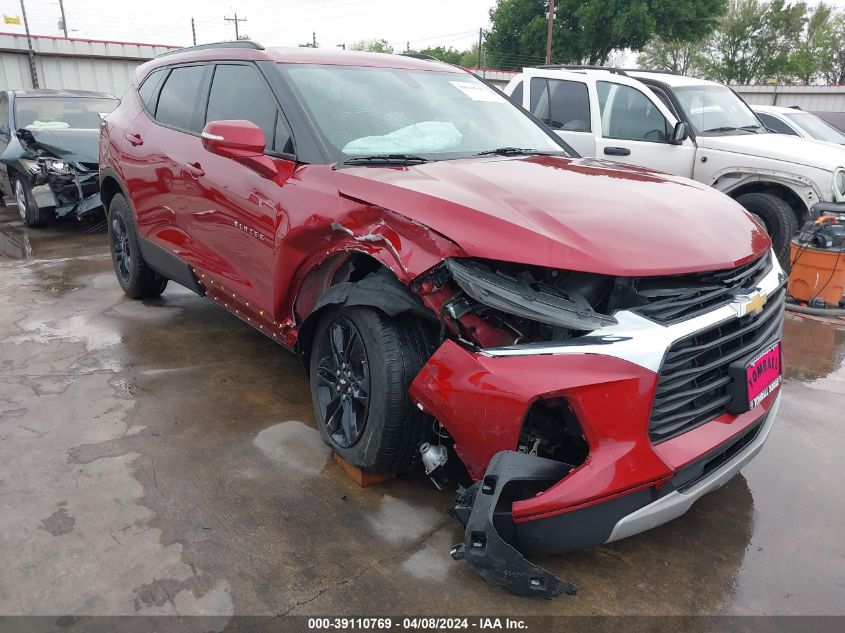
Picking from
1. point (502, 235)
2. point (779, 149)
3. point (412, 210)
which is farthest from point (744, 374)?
point (779, 149)

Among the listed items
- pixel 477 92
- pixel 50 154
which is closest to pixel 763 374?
pixel 477 92

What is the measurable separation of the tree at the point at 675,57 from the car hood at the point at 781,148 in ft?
168

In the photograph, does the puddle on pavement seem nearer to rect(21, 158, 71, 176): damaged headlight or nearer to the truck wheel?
the truck wheel

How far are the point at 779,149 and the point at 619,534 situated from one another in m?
5.50

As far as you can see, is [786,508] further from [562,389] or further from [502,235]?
[502,235]

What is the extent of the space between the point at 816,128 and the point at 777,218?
16.3ft

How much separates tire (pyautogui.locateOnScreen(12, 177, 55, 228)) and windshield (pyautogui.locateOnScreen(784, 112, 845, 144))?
10452 mm

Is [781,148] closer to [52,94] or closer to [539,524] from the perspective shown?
[539,524]

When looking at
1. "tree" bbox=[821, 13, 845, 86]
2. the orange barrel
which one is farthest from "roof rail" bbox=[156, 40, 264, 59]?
"tree" bbox=[821, 13, 845, 86]

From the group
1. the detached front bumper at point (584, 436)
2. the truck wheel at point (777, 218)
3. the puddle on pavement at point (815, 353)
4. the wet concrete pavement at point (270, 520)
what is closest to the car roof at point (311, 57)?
the wet concrete pavement at point (270, 520)

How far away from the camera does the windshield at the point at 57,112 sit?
28.1 ft

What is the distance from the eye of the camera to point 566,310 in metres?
2.03

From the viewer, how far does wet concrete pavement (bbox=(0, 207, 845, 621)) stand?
2.17 m

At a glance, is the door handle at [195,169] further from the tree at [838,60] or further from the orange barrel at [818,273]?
the tree at [838,60]
